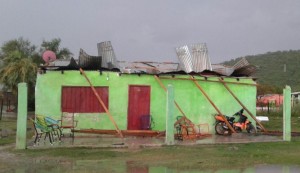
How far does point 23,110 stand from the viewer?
1440 centimetres

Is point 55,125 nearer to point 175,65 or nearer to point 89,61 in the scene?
point 89,61

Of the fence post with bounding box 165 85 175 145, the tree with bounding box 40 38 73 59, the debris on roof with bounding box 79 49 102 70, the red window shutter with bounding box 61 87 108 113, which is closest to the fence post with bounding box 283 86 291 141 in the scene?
the fence post with bounding box 165 85 175 145

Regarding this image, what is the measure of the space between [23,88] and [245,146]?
740cm

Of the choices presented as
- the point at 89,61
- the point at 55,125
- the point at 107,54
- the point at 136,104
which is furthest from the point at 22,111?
the point at 107,54

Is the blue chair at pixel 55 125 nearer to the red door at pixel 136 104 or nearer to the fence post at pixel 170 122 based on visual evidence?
the red door at pixel 136 104

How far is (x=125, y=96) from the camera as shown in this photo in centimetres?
1927

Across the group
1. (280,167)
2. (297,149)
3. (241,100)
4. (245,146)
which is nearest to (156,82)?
(241,100)

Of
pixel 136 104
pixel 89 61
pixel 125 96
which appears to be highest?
pixel 89 61

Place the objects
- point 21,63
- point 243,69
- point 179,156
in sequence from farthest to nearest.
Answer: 1. point 21,63
2. point 243,69
3. point 179,156

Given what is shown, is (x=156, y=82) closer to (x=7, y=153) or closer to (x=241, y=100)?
(x=241, y=100)

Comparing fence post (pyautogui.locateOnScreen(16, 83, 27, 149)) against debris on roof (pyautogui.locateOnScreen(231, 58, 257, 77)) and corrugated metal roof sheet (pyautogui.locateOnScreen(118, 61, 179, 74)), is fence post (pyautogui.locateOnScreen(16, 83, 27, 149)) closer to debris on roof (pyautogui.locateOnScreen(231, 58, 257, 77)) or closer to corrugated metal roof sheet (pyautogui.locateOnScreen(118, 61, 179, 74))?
corrugated metal roof sheet (pyautogui.locateOnScreen(118, 61, 179, 74))

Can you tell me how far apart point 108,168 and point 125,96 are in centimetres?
866

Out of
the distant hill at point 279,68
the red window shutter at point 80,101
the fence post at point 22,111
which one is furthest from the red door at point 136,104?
the distant hill at point 279,68

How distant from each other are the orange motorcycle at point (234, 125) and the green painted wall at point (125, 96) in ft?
1.49
